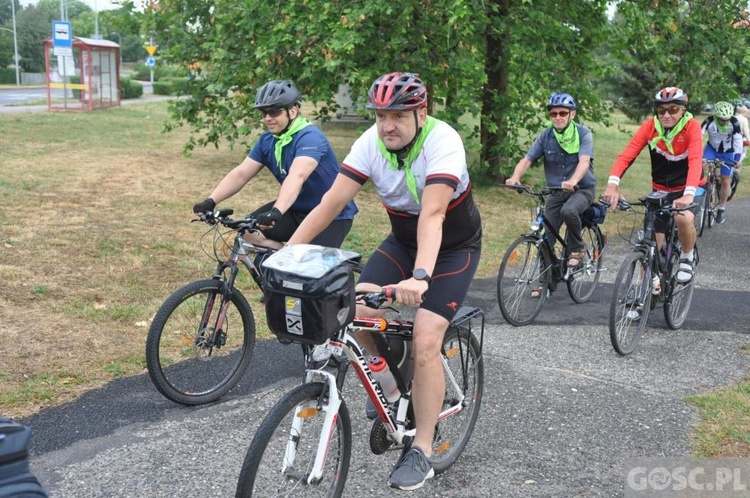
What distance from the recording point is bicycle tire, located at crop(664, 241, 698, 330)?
7.01 m

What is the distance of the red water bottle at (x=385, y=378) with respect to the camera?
384 cm

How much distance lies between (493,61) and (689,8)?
129 inches

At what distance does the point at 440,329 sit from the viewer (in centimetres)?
384

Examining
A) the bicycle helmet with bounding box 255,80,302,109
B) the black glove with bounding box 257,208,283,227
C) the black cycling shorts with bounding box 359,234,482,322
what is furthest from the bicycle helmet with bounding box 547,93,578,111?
the black cycling shorts with bounding box 359,234,482,322

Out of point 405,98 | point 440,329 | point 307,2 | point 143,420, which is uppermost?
point 307,2

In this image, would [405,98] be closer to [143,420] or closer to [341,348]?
[341,348]

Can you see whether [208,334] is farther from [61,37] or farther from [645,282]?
[61,37]

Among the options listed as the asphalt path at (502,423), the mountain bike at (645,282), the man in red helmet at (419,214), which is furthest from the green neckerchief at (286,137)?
the mountain bike at (645,282)

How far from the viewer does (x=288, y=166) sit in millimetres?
5539

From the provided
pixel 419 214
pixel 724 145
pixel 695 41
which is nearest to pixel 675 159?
pixel 419 214

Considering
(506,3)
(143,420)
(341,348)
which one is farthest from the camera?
(506,3)

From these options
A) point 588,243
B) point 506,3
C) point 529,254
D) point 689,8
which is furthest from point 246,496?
point 689,8

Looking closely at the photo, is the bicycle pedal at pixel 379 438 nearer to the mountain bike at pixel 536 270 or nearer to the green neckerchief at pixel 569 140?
the mountain bike at pixel 536 270

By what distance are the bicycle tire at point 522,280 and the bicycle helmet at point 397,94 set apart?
139 inches
